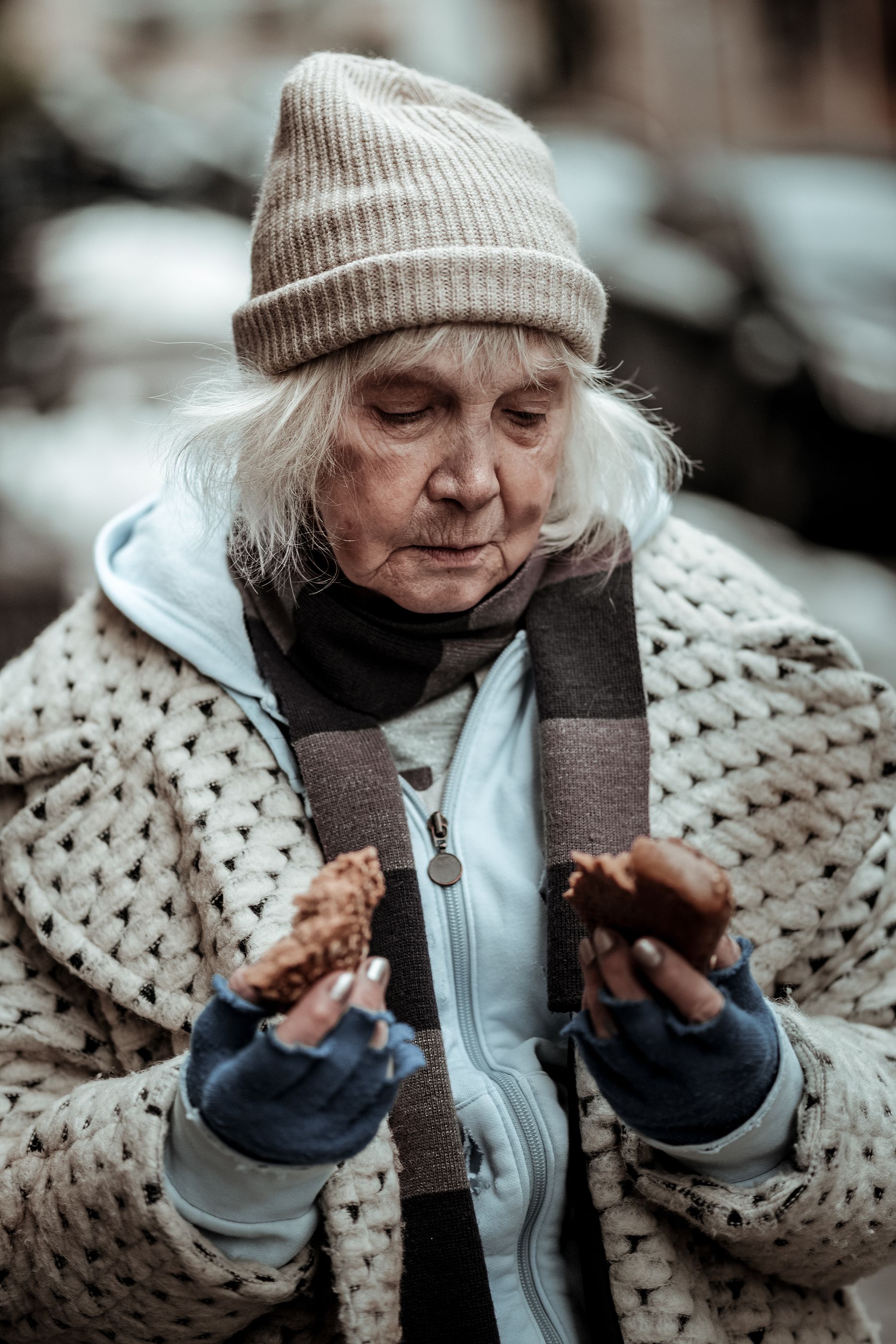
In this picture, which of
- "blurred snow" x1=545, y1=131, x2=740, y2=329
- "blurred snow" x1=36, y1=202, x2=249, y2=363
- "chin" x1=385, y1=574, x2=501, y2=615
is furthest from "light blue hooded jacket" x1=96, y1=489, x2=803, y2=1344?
"blurred snow" x1=545, y1=131, x2=740, y2=329

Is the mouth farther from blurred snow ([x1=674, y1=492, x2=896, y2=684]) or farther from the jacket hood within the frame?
blurred snow ([x1=674, y1=492, x2=896, y2=684])

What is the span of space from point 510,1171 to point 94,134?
7.46 ft

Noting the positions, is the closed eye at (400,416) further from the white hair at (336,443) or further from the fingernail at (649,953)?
the fingernail at (649,953)

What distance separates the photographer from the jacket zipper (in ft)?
3.93

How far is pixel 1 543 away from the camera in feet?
7.97

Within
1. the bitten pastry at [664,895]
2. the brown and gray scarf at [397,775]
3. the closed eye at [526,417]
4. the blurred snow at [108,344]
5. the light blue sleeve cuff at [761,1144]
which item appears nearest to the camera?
the bitten pastry at [664,895]

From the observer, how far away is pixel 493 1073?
1.24 metres

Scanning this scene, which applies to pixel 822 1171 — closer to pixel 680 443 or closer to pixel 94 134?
pixel 680 443

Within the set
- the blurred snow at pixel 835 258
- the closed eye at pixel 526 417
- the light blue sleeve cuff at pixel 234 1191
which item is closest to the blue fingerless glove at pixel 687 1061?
the light blue sleeve cuff at pixel 234 1191

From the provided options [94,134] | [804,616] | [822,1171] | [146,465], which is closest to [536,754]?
[804,616]

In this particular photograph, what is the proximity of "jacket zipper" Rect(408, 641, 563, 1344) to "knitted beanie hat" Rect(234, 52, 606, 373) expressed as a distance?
0.48 metres

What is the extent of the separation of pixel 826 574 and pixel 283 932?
6.43ft

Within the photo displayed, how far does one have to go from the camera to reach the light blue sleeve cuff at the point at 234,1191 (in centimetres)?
98

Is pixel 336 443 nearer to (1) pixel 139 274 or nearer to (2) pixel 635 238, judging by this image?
(1) pixel 139 274
